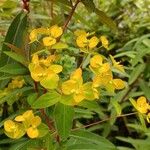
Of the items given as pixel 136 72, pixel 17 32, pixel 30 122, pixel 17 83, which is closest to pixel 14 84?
pixel 17 83

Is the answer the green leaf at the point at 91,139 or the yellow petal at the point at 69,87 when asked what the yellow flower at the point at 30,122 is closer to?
the yellow petal at the point at 69,87

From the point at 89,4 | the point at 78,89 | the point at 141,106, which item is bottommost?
the point at 141,106

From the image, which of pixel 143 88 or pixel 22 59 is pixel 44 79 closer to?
pixel 22 59

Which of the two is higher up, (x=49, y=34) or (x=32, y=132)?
(x=49, y=34)

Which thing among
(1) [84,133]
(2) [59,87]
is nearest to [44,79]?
(2) [59,87]

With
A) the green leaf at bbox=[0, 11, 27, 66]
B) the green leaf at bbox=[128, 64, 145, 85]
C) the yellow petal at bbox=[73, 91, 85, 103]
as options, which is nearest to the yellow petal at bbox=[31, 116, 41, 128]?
the yellow petal at bbox=[73, 91, 85, 103]

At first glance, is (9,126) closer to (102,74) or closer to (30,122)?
(30,122)
